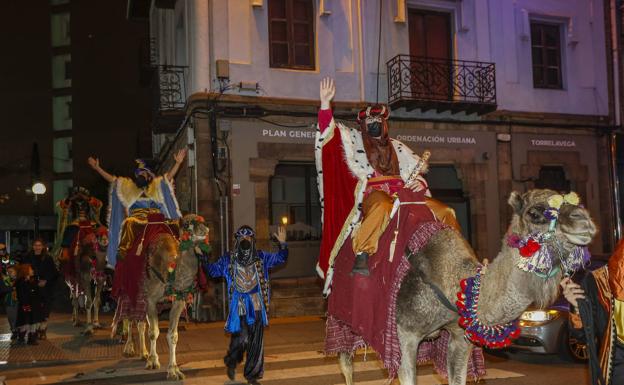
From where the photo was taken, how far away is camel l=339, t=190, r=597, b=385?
12.8ft

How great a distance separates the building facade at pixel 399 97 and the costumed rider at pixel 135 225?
13.6 feet

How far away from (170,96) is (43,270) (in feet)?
21.3

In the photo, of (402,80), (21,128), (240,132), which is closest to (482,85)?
(402,80)

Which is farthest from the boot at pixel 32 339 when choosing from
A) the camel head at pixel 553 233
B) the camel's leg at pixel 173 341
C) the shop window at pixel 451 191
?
the shop window at pixel 451 191

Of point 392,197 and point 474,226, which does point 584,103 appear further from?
point 392,197

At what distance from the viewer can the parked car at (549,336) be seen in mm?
8992

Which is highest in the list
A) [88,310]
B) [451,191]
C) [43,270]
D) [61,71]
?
[61,71]

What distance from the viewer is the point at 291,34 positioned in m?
16.4

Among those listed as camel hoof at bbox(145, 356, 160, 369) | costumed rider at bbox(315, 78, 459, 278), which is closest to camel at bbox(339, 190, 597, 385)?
costumed rider at bbox(315, 78, 459, 278)

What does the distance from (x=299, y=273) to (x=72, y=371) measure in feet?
23.6

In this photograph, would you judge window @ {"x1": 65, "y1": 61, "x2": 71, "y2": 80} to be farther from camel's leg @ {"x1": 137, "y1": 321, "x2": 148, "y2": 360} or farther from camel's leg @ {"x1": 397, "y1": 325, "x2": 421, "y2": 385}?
camel's leg @ {"x1": 397, "y1": 325, "x2": 421, "y2": 385}

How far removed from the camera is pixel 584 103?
1920 centimetres

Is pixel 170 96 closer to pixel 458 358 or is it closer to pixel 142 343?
pixel 142 343

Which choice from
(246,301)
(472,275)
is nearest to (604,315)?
(472,275)
